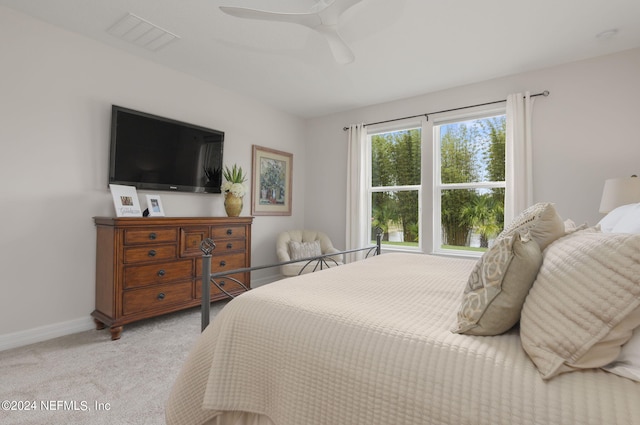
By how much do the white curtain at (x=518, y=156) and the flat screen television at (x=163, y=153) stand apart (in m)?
3.29

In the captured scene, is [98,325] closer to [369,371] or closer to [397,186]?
[369,371]

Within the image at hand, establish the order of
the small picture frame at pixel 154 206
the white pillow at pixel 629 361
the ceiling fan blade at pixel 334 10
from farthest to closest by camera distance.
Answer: the small picture frame at pixel 154 206, the ceiling fan blade at pixel 334 10, the white pillow at pixel 629 361

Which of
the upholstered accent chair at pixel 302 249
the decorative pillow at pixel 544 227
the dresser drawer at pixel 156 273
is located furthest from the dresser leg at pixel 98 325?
the decorative pillow at pixel 544 227

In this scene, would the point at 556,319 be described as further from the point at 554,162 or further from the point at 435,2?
the point at 554,162

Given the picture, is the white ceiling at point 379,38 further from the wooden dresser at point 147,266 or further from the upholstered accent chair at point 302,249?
the upholstered accent chair at point 302,249

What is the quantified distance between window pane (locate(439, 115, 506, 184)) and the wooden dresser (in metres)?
2.89

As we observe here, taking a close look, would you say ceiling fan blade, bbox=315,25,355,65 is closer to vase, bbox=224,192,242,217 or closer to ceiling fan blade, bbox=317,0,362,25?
ceiling fan blade, bbox=317,0,362,25

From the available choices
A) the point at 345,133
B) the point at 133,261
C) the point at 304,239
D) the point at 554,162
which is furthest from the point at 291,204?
the point at 554,162

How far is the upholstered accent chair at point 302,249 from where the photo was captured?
12.0 ft

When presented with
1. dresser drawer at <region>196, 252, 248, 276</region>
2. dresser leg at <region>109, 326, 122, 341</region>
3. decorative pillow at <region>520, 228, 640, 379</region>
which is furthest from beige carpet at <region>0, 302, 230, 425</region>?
decorative pillow at <region>520, 228, 640, 379</region>

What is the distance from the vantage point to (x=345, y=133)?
4520 mm

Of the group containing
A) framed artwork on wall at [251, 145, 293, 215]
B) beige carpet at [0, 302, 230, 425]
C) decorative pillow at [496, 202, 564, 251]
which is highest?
framed artwork on wall at [251, 145, 293, 215]

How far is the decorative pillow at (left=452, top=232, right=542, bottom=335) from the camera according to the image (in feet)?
2.90

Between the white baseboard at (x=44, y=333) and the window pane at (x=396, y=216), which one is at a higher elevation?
the window pane at (x=396, y=216)
